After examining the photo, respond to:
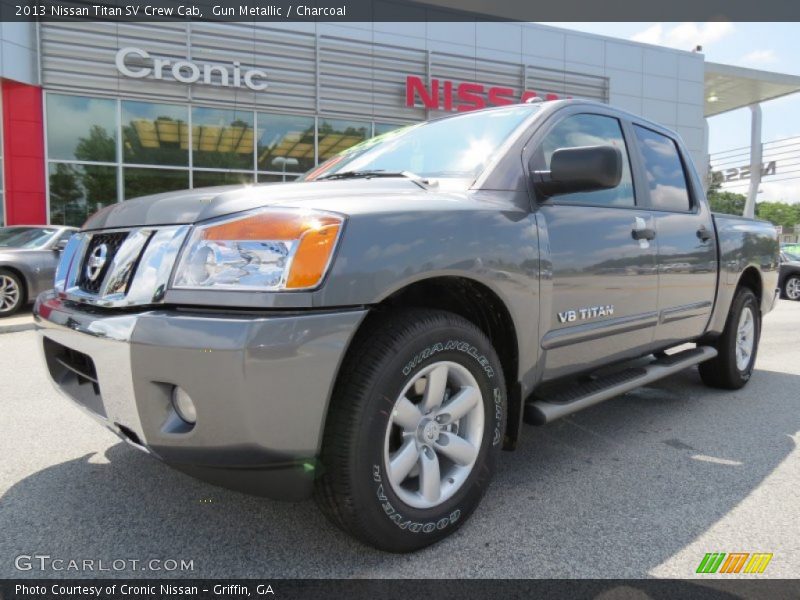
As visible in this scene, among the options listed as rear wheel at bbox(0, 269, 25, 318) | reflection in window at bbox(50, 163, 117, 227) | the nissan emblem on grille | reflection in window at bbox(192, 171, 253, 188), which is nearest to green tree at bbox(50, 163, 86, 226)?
reflection in window at bbox(50, 163, 117, 227)

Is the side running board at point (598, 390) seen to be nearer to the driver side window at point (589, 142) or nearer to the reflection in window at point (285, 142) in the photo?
the driver side window at point (589, 142)

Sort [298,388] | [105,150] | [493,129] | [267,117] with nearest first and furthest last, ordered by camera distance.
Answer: [298,388], [493,129], [105,150], [267,117]

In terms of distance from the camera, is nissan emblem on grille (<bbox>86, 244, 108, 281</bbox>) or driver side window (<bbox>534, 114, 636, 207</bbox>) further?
driver side window (<bbox>534, 114, 636, 207</bbox>)

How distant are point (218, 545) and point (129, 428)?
0.58 meters

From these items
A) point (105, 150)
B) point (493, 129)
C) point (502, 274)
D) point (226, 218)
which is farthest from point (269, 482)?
point (105, 150)

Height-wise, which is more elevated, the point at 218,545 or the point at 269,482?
the point at 269,482

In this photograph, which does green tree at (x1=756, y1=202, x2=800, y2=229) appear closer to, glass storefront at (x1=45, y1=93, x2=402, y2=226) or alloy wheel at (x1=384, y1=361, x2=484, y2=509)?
glass storefront at (x1=45, y1=93, x2=402, y2=226)

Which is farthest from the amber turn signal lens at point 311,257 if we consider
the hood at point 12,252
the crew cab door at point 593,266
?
the hood at point 12,252

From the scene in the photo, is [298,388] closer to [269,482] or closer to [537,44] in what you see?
[269,482]

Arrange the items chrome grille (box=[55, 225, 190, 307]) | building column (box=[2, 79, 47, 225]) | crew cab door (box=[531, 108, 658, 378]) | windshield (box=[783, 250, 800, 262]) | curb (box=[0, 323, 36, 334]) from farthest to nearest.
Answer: windshield (box=[783, 250, 800, 262]) < building column (box=[2, 79, 47, 225]) < curb (box=[0, 323, 36, 334]) < crew cab door (box=[531, 108, 658, 378]) < chrome grille (box=[55, 225, 190, 307])

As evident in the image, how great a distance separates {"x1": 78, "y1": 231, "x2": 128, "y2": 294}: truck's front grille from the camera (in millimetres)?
2031

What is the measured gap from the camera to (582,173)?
2277 millimetres

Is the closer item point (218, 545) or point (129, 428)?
point (129, 428)

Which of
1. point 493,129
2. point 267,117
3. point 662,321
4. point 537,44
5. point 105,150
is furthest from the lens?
point 537,44
